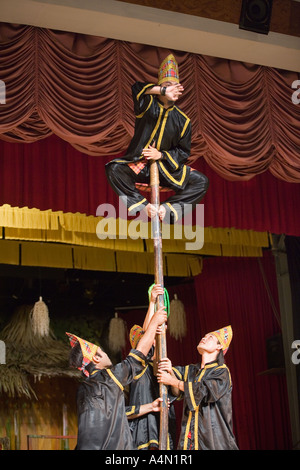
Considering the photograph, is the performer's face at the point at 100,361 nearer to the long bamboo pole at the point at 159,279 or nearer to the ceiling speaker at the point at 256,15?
the long bamboo pole at the point at 159,279

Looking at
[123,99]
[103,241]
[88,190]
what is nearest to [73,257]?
[103,241]

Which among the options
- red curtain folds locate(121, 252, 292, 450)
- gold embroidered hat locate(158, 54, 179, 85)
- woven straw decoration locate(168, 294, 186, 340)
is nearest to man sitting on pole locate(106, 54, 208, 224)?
gold embroidered hat locate(158, 54, 179, 85)

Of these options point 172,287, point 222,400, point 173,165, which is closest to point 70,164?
point 173,165

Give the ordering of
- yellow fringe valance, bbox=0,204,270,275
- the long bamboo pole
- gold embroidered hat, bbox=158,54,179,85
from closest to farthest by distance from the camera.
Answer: the long bamboo pole → gold embroidered hat, bbox=158,54,179,85 → yellow fringe valance, bbox=0,204,270,275

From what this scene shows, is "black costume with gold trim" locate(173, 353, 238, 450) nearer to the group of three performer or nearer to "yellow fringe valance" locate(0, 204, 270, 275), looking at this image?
the group of three performer

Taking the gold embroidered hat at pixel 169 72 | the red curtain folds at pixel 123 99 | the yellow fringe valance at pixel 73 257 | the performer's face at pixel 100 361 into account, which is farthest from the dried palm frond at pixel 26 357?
the gold embroidered hat at pixel 169 72

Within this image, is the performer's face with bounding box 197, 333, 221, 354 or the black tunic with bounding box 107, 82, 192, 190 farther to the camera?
the performer's face with bounding box 197, 333, 221, 354

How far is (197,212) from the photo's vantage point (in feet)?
18.1

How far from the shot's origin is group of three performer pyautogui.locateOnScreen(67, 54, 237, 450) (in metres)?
3.25

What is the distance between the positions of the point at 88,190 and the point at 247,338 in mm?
2624

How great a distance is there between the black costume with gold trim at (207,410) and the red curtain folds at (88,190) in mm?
1877

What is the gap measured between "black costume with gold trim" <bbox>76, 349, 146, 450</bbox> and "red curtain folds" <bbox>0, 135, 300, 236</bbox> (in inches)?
77.2

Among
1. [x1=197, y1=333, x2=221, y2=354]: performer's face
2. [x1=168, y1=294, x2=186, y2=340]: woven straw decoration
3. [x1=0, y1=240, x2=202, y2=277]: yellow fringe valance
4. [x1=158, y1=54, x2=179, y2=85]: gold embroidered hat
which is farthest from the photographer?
→ [x1=168, y1=294, x2=186, y2=340]: woven straw decoration

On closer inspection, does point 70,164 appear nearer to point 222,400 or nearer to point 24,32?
point 24,32
